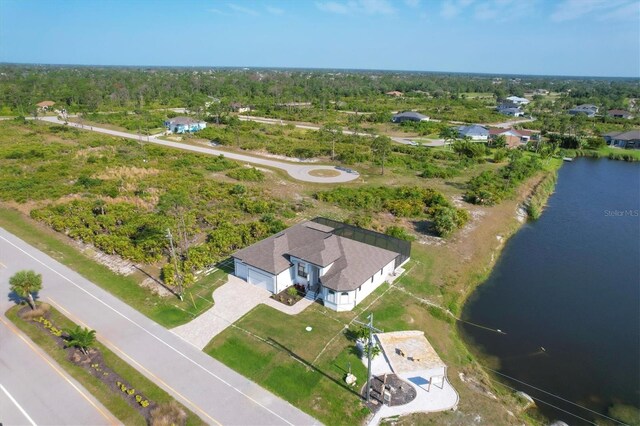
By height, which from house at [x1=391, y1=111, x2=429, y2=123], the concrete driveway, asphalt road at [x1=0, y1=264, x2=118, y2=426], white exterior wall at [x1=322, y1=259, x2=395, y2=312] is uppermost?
house at [x1=391, y1=111, x2=429, y2=123]

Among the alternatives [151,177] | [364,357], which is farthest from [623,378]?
[151,177]

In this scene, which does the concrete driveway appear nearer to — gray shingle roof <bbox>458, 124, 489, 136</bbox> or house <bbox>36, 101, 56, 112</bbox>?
gray shingle roof <bbox>458, 124, 489, 136</bbox>

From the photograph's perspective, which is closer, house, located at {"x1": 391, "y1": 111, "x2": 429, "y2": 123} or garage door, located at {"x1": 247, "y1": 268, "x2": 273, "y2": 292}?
garage door, located at {"x1": 247, "y1": 268, "x2": 273, "y2": 292}

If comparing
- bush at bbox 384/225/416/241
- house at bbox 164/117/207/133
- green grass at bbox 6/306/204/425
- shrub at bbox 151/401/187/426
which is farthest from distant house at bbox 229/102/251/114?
shrub at bbox 151/401/187/426

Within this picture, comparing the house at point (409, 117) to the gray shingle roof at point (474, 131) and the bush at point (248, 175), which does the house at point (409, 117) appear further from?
the bush at point (248, 175)

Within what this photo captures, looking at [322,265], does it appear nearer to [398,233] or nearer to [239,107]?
[398,233]

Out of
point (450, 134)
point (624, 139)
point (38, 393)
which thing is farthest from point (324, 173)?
point (624, 139)

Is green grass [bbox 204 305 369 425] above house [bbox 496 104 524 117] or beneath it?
beneath

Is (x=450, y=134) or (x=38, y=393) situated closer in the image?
(x=38, y=393)
